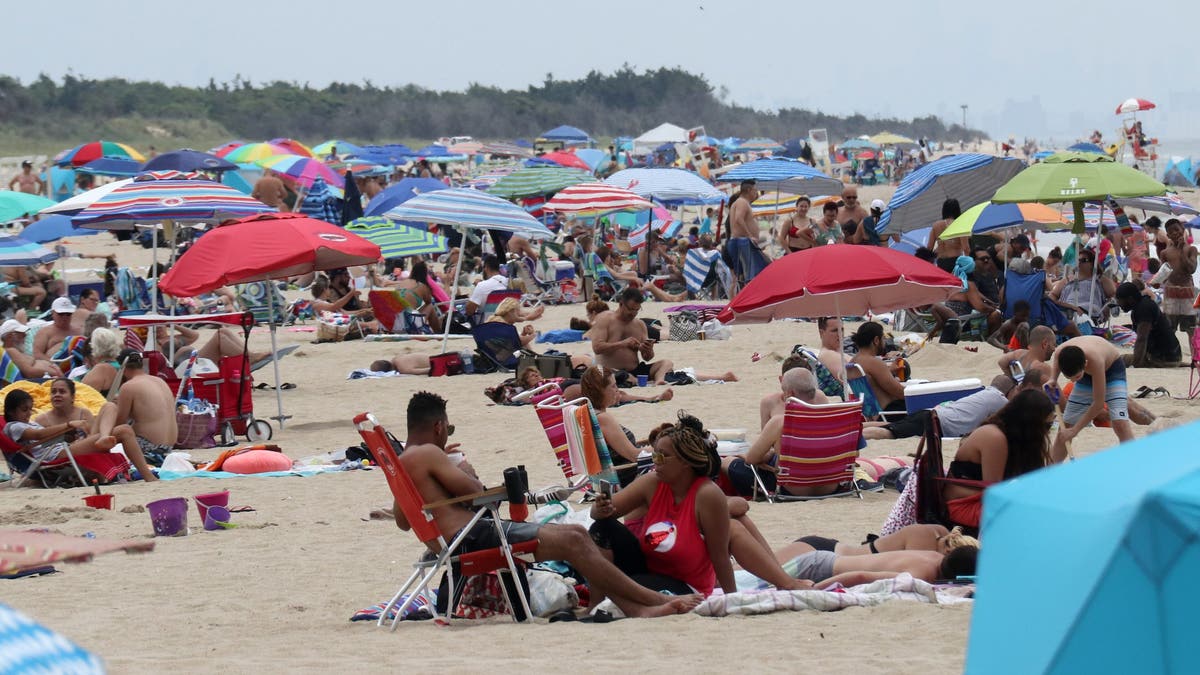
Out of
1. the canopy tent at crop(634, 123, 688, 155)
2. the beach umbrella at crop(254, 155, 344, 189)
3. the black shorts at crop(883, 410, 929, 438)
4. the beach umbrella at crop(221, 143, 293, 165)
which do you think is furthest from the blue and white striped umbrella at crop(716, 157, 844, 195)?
the canopy tent at crop(634, 123, 688, 155)

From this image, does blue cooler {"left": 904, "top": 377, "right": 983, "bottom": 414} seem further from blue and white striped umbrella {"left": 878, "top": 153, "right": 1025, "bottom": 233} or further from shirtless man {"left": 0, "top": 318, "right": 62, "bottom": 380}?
blue and white striped umbrella {"left": 878, "top": 153, "right": 1025, "bottom": 233}

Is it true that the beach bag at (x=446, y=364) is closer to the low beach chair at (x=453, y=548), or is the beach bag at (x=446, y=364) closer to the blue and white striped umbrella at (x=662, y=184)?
the blue and white striped umbrella at (x=662, y=184)

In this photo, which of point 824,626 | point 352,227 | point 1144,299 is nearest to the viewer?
point 824,626

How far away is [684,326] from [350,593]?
8641 millimetres

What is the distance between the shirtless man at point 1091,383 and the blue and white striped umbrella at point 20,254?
35.5 ft

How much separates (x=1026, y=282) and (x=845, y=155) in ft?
142

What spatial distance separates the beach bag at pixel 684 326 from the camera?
14.4 m

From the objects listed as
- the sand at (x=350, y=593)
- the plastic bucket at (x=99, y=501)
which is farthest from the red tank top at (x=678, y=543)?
the plastic bucket at (x=99, y=501)

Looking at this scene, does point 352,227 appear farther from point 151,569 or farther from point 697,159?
point 697,159

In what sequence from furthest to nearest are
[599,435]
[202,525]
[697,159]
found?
[697,159] < [202,525] < [599,435]

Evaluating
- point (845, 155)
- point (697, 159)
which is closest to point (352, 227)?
point (697, 159)

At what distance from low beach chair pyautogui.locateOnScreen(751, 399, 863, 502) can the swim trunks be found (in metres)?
1.19

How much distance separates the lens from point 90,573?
20.9ft

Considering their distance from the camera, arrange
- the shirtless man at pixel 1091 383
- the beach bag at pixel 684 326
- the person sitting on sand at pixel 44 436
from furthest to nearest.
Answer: the beach bag at pixel 684 326, the person sitting on sand at pixel 44 436, the shirtless man at pixel 1091 383
